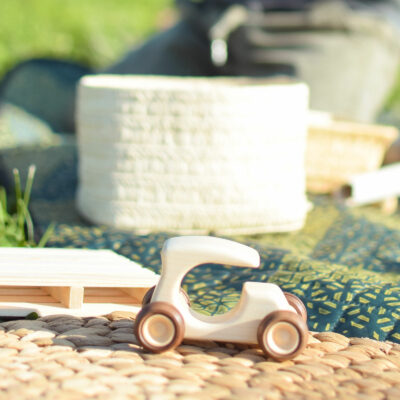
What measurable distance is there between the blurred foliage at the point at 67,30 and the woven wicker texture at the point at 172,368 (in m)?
3.76

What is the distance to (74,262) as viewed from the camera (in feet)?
4.41

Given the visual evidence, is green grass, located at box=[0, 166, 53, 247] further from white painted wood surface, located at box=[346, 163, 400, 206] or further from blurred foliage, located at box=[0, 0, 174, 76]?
blurred foliage, located at box=[0, 0, 174, 76]

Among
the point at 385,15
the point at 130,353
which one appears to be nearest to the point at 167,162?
the point at 130,353

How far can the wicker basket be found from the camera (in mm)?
2473

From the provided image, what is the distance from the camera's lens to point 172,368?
107cm

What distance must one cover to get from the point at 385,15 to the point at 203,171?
153 cm

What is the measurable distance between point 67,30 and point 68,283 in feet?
14.2

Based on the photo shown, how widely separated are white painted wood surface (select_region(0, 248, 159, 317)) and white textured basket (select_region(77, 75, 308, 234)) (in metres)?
0.48

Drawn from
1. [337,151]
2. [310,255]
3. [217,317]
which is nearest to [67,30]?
[337,151]

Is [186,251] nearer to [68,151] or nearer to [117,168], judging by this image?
[117,168]

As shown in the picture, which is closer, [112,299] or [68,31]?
[112,299]

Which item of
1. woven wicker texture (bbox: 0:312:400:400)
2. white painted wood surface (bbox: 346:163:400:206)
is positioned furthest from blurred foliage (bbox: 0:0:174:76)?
woven wicker texture (bbox: 0:312:400:400)

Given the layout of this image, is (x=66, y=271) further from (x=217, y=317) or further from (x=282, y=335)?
(x=282, y=335)

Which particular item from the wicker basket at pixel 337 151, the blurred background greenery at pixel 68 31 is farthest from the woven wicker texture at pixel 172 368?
the blurred background greenery at pixel 68 31
